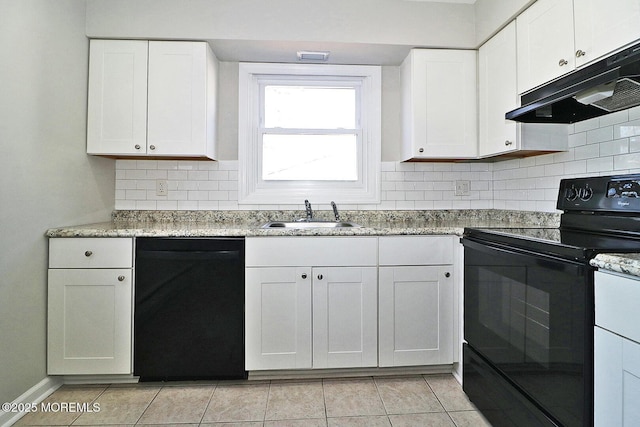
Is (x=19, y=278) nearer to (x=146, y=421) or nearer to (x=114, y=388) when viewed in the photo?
(x=114, y=388)

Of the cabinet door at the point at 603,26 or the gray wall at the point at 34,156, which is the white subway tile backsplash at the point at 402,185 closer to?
the gray wall at the point at 34,156

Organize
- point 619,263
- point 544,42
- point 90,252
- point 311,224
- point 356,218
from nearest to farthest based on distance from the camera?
point 619,263
point 544,42
point 90,252
point 311,224
point 356,218

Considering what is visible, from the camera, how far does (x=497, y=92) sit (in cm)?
214

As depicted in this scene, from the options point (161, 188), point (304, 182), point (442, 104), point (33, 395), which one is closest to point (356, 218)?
point (304, 182)

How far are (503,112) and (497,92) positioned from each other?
0.15 metres

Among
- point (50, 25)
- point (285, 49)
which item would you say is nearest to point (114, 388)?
point (50, 25)

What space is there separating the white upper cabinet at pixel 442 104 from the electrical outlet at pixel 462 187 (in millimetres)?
366

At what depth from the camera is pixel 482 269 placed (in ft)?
5.55

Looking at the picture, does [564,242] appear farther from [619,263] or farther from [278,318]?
[278,318]

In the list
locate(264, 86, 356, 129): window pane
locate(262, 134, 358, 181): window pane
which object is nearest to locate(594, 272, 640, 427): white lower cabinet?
locate(262, 134, 358, 181): window pane

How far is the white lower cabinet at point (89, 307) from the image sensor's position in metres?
1.89

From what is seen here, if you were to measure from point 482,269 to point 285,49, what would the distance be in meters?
1.79

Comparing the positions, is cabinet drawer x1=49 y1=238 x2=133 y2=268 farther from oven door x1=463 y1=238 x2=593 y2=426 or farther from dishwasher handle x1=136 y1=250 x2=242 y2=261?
oven door x1=463 y1=238 x2=593 y2=426

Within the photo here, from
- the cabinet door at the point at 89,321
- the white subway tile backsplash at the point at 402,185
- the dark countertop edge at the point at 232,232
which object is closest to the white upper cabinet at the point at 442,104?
the white subway tile backsplash at the point at 402,185
